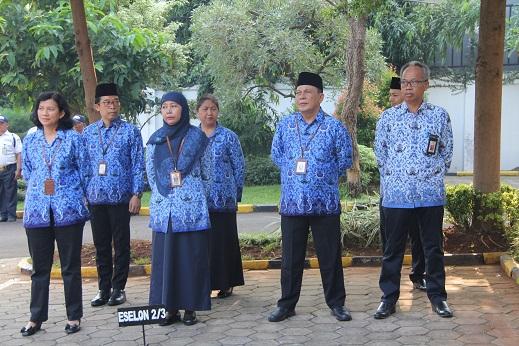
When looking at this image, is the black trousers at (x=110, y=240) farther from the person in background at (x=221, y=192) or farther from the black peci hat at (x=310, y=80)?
the black peci hat at (x=310, y=80)

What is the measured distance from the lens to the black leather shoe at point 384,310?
544 centimetres

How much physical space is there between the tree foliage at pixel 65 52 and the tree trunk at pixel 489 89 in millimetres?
5268

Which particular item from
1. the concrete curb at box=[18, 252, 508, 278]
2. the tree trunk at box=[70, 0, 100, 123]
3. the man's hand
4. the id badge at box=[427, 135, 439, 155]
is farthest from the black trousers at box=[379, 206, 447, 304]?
the tree trunk at box=[70, 0, 100, 123]

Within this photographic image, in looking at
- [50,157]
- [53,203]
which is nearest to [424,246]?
[53,203]

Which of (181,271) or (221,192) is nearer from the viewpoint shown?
(181,271)

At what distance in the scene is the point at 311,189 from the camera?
5379mm

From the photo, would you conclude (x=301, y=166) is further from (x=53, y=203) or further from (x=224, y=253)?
(x=53, y=203)

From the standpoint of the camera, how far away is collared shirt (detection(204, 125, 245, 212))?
615cm

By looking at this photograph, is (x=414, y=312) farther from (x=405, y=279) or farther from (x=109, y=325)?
(x=109, y=325)

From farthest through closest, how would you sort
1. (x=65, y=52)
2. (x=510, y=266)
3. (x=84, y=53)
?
1. (x=65, y=52)
2. (x=84, y=53)
3. (x=510, y=266)

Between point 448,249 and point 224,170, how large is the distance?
306 centimetres

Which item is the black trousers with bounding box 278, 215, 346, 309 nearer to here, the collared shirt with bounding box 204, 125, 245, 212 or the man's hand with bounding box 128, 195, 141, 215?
the collared shirt with bounding box 204, 125, 245, 212

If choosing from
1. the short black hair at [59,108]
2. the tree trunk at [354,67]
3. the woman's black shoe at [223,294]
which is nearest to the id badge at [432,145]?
the woman's black shoe at [223,294]

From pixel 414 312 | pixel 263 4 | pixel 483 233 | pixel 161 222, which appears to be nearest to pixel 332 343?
pixel 414 312
